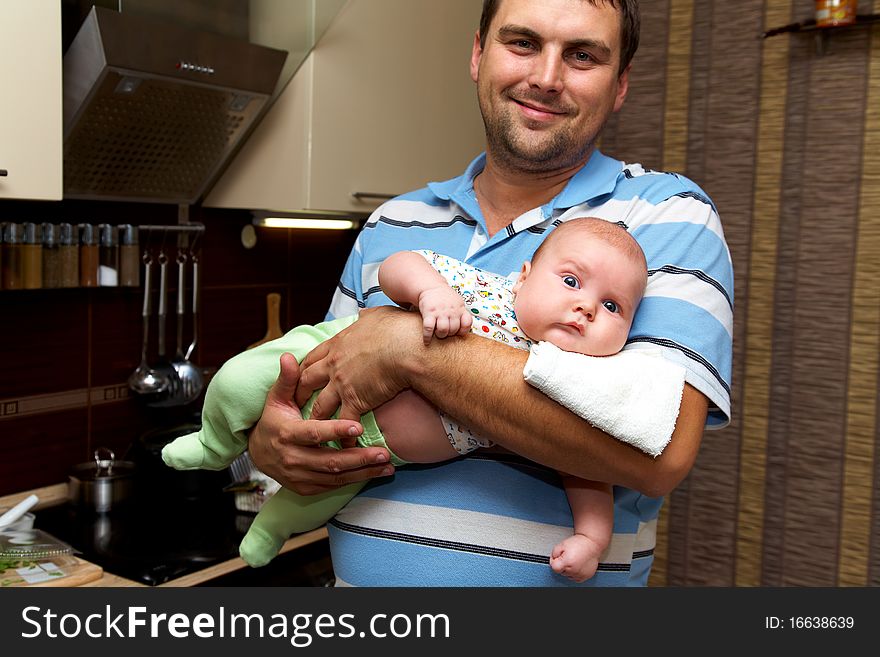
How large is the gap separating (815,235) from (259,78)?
1.39 meters

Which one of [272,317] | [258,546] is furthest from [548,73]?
[272,317]

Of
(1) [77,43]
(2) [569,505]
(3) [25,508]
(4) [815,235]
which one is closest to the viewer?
(2) [569,505]

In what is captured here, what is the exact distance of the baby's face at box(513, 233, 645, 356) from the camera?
1.02 m

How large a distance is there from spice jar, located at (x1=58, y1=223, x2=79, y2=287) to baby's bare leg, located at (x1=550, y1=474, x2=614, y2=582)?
1.32m

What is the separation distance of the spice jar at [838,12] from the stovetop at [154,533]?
1767 millimetres

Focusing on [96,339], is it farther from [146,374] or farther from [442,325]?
[442,325]

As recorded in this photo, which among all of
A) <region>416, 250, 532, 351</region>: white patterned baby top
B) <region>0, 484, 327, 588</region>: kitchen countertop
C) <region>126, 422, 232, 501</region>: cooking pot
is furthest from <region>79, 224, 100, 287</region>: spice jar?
<region>416, 250, 532, 351</region>: white patterned baby top

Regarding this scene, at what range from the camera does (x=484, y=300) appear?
1095 mm

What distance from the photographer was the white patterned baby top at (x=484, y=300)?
3.53 ft

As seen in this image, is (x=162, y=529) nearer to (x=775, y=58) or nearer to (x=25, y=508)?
(x=25, y=508)

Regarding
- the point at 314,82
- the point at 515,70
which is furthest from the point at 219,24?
the point at 515,70

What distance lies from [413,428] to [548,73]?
1.68 ft

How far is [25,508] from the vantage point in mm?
1856

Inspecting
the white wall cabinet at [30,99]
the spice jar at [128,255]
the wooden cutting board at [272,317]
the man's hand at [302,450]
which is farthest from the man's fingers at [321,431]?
the wooden cutting board at [272,317]
